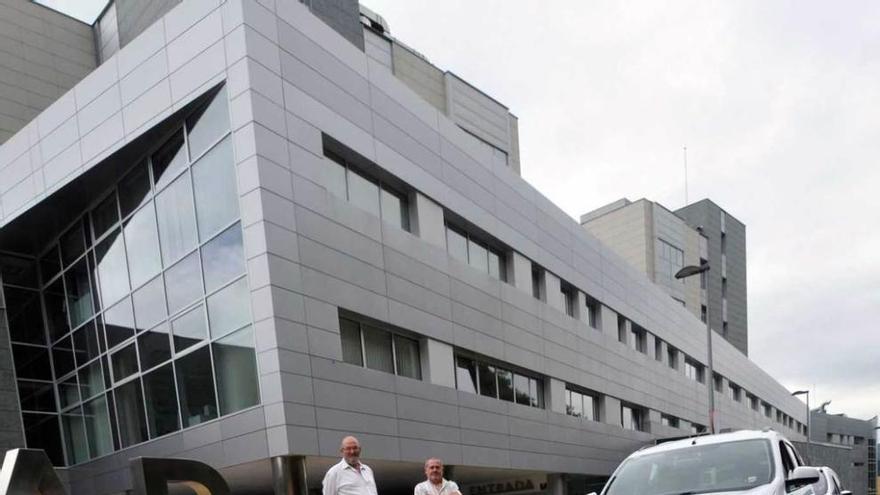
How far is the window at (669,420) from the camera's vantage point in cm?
3829

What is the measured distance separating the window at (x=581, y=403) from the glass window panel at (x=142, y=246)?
16.1 m

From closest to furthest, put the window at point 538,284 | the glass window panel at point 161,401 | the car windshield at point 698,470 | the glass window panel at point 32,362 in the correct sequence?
the car windshield at point 698,470 → the glass window panel at point 161,401 → the glass window panel at point 32,362 → the window at point 538,284

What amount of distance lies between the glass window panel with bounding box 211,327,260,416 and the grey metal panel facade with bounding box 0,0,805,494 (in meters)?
0.29

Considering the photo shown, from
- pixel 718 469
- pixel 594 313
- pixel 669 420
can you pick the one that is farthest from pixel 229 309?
pixel 669 420

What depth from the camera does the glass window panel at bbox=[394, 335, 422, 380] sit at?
18.6 metres

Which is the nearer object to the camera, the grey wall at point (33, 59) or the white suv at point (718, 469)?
the white suv at point (718, 469)

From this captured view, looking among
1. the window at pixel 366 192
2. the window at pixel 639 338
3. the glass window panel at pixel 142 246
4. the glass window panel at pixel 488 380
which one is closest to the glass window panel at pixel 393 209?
the window at pixel 366 192

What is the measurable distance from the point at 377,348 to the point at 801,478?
41.0 ft

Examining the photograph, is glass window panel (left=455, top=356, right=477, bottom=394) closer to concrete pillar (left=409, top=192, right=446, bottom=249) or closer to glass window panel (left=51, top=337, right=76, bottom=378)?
concrete pillar (left=409, top=192, right=446, bottom=249)

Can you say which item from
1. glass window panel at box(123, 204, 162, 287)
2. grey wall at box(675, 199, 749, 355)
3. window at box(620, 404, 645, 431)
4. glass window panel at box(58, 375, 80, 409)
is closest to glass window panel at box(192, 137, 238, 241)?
glass window panel at box(123, 204, 162, 287)

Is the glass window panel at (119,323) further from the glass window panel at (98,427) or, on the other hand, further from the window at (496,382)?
the window at (496,382)

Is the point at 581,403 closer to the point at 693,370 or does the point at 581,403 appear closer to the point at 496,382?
the point at 496,382

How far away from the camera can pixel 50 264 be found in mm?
21531

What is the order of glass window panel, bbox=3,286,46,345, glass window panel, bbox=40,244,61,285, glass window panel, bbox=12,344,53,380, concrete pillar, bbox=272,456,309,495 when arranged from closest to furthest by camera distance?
concrete pillar, bbox=272,456,309,495, glass window panel, bbox=40,244,61,285, glass window panel, bbox=12,344,53,380, glass window panel, bbox=3,286,46,345
